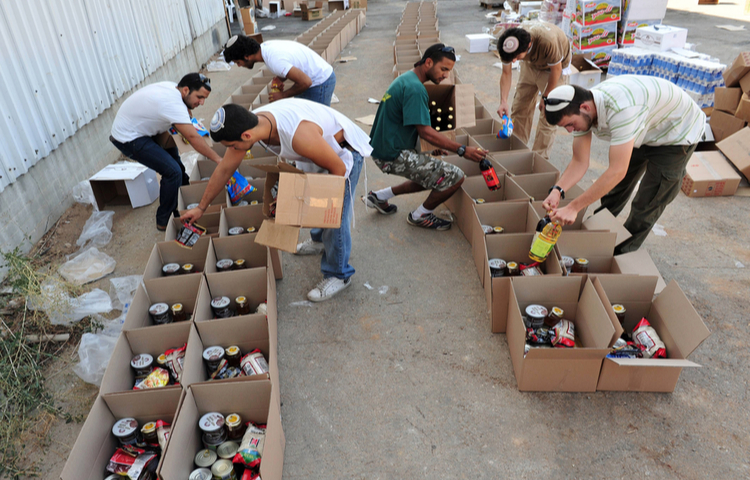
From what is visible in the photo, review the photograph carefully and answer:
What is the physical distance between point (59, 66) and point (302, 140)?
11.6 feet

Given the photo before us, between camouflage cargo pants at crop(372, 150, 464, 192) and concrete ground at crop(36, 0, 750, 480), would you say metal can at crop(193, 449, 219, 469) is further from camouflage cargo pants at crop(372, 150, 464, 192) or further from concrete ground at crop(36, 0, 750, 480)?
camouflage cargo pants at crop(372, 150, 464, 192)

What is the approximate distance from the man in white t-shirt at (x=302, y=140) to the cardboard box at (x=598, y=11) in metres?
6.30

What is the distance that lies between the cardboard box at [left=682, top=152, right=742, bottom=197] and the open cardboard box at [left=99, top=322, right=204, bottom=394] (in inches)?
170

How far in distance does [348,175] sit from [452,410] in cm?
150

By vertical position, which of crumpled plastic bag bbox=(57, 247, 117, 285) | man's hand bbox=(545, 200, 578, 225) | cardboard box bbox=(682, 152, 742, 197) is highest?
man's hand bbox=(545, 200, 578, 225)

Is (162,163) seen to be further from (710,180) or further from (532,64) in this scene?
(710,180)

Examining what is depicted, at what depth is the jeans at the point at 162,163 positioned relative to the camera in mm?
3770

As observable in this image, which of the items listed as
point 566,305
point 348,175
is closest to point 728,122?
point 566,305

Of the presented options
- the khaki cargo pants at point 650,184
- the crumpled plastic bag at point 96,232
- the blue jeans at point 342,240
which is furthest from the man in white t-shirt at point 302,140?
the khaki cargo pants at point 650,184

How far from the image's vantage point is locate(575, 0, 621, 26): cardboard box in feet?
24.0

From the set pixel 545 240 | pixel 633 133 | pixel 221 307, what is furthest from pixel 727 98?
pixel 221 307

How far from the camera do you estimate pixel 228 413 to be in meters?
2.19

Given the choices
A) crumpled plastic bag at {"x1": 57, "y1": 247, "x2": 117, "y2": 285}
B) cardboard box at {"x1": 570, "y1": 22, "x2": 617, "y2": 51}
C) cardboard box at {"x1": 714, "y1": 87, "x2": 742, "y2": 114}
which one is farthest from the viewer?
cardboard box at {"x1": 570, "y1": 22, "x2": 617, "y2": 51}

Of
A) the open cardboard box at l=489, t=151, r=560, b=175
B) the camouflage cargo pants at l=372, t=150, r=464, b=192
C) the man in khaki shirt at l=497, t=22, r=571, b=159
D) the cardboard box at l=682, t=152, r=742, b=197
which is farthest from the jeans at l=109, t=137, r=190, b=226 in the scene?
the cardboard box at l=682, t=152, r=742, b=197
